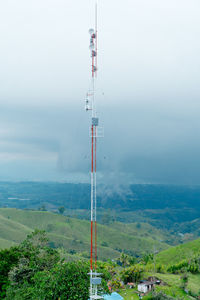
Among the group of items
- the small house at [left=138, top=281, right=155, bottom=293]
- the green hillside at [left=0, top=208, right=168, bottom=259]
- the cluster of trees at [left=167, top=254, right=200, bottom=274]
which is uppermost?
the small house at [left=138, top=281, right=155, bottom=293]

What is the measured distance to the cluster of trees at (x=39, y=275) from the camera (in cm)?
2291

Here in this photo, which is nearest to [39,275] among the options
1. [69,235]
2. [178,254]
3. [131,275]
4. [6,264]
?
[6,264]

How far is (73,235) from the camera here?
14838 cm

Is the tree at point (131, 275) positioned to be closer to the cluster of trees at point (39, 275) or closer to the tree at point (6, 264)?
the cluster of trees at point (39, 275)

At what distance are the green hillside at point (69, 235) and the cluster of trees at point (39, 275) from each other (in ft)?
237

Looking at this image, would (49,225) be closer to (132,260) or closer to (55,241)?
(55,241)

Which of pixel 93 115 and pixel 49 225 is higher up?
pixel 93 115

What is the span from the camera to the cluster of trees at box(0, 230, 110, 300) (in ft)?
75.2

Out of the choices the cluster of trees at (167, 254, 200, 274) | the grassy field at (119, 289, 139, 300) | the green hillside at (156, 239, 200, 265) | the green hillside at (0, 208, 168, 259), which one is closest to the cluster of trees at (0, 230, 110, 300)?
the grassy field at (119, 289, 139, 300)

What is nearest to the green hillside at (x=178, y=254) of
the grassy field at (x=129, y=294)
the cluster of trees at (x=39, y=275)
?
the grassy field at (x=129, y=294)

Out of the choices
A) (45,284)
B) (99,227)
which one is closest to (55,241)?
(99,227)

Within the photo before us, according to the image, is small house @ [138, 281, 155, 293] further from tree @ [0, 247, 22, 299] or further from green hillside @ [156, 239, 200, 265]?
green hillside @ [156, 239, 200, 265]

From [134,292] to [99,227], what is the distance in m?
133

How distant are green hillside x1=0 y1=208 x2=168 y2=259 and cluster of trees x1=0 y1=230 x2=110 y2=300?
72.1 meters
